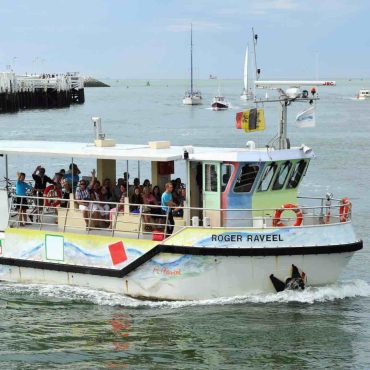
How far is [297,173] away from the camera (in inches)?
680

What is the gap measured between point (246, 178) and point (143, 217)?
7.15 feet

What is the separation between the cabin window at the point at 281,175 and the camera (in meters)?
16.9

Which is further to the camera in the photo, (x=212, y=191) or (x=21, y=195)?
(x=21, y=195)

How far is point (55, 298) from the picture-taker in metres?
17.4

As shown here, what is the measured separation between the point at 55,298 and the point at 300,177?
5.45m

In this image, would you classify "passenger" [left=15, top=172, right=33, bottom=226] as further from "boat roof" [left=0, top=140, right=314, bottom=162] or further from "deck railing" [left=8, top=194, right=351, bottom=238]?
"boat roof" [left=0, top=140, right=314, bottom=162]

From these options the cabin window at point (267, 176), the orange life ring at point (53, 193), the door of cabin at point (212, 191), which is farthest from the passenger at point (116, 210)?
the cabin window at point (267, 176)

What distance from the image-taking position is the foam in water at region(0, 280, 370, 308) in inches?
636

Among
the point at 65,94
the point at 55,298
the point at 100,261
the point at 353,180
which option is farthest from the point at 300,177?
the point at 65,94

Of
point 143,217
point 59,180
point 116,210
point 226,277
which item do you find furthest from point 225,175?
point 59,180

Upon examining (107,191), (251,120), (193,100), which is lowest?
(193,100)

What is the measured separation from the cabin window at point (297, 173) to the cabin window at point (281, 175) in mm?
196

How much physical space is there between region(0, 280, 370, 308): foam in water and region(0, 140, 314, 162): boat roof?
2585mm

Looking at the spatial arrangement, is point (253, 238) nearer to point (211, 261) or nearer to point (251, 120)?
point (211, 261)
